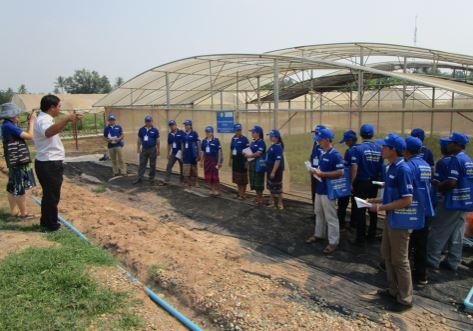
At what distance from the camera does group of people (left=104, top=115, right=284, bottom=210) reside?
311 inches

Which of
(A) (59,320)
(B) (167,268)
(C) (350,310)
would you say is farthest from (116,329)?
(C) (350,310)

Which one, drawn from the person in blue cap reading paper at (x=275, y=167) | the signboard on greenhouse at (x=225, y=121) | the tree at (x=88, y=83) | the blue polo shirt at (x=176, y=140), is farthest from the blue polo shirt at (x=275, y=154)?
the tree at (x=88, y=83)

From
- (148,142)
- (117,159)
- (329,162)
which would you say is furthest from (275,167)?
(117,159)

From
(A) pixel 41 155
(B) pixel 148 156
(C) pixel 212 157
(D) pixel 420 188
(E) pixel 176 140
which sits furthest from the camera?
(B) pixel 148 156

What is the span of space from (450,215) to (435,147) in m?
3.15

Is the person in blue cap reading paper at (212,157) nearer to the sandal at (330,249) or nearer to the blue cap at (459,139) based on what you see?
the sandal at (330,249)

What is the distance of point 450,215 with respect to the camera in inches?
198

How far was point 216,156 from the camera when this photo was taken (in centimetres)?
923

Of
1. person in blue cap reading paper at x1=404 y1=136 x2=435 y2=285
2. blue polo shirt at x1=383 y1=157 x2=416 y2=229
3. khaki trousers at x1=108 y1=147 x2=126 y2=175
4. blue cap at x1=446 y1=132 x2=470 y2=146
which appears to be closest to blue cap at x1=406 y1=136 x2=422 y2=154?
person in blue cap reading paper at x1=404 y1=136 x2=435 y2=285

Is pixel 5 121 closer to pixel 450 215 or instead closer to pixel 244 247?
pixel 244 247

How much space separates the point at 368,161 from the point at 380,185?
3.70 feet

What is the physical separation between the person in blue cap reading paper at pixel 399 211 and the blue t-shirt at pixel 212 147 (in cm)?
545

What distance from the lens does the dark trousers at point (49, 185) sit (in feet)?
17.6

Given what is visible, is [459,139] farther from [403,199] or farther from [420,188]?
[403,199]
